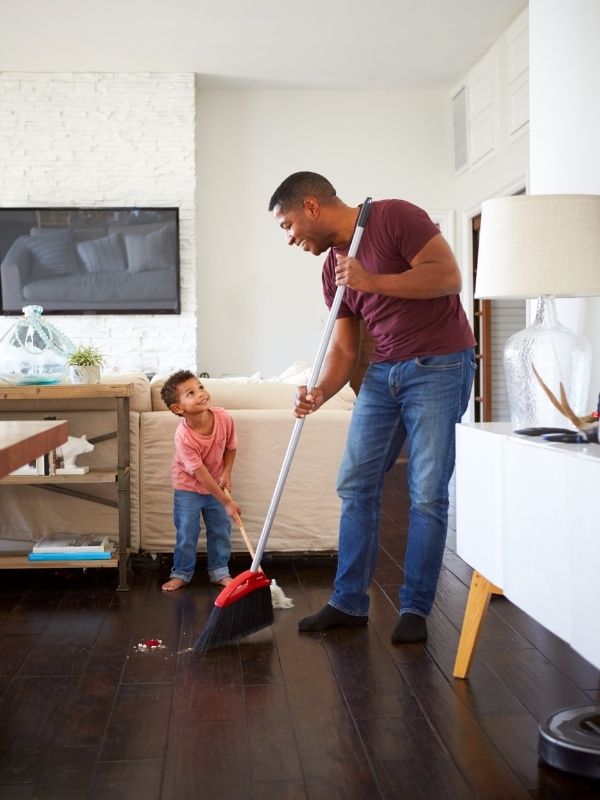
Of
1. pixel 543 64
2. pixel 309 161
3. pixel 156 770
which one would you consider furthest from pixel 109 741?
pixel 309 161

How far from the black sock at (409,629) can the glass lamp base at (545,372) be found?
63cm

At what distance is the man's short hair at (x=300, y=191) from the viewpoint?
2.46m

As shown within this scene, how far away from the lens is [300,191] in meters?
2.46

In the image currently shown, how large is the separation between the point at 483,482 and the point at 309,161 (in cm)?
596

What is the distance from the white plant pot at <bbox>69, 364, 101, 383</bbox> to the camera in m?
3.26

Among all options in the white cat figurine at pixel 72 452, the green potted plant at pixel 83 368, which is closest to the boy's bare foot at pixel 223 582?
the white cat figurine at pixel 72 452

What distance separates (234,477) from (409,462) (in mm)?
1153

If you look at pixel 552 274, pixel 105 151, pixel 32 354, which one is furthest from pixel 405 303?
pixel 105 151

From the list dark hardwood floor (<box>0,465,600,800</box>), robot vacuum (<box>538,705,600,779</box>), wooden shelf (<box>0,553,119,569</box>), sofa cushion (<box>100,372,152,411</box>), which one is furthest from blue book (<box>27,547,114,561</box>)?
robot vacuum (<box>538,705,600,779</box>)

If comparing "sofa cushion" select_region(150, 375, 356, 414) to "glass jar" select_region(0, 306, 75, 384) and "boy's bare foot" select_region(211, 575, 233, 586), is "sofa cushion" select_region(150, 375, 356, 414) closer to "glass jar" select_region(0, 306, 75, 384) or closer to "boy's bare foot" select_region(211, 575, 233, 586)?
"glass jar" select_region(0, 306, 75, 384)

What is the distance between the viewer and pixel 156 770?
1702 mm

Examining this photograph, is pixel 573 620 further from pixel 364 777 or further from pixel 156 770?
pixel 156 770

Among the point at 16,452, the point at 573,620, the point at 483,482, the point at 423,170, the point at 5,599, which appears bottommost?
the point at 5,599

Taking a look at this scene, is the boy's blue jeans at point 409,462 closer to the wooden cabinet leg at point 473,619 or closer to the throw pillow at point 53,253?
the wooden cabinet leg at point 473,619
